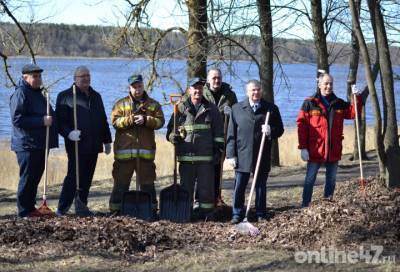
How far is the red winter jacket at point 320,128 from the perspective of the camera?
354 inches

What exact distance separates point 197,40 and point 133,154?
5631 mm

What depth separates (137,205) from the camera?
348 inches

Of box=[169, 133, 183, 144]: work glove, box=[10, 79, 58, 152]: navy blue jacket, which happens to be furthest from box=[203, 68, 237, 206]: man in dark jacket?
Answer: box=[10, 79, 58, 152]: navy blue jacket

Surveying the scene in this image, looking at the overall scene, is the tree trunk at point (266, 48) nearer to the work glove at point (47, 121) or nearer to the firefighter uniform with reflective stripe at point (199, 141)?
the firefighter uniform with reflective stripe at point (199, 141)

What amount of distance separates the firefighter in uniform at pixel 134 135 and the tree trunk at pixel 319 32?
639cm

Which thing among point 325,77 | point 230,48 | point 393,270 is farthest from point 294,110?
point 393,270

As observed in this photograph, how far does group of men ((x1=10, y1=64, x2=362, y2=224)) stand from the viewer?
8.64 metres

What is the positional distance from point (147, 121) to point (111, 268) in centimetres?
299

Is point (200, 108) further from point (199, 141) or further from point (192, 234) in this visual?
point (192, 234)

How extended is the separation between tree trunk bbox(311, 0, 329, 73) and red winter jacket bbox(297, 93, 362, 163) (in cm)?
555

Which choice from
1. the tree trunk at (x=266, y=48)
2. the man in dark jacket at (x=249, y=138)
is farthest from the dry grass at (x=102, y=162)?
the man in dark jacket at (x=249, y=138)

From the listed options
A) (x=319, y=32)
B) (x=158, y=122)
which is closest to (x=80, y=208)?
(x=158, y=122)

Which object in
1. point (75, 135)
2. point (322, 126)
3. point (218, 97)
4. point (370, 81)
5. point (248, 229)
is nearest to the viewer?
point (248, 229)

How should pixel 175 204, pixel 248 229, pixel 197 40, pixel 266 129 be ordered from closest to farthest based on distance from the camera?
pixel 248 229, pixel 266 129, pixel 175 204, pixel 197 40
